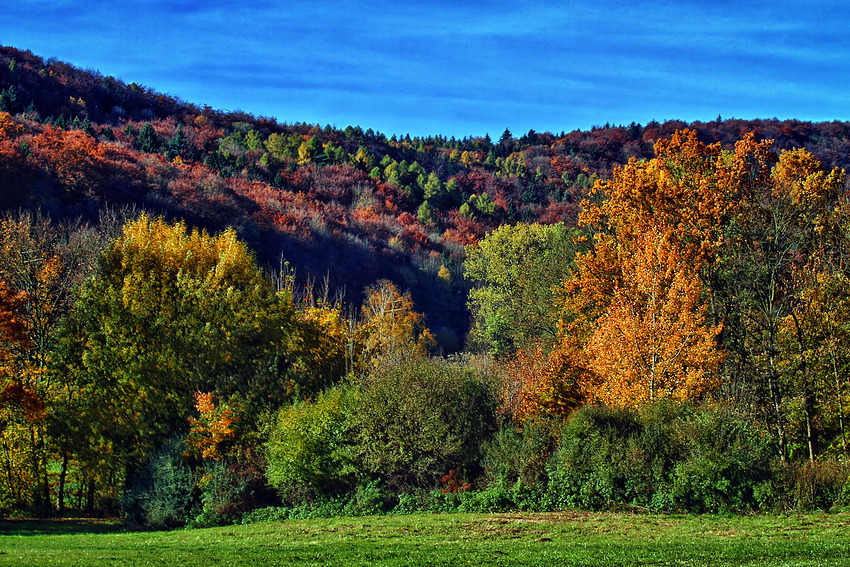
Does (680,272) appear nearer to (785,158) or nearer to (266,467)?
(785,158)

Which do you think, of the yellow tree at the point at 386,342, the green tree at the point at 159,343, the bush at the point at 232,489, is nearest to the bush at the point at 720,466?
the yellow tree at the point at 386,342

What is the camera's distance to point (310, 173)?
359ft

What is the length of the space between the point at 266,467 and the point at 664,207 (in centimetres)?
1929

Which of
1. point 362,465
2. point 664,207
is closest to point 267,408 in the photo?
point 362,465

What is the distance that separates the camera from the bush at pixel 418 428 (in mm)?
22969

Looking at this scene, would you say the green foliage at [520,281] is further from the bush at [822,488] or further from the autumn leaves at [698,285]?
the bush at [822,488]

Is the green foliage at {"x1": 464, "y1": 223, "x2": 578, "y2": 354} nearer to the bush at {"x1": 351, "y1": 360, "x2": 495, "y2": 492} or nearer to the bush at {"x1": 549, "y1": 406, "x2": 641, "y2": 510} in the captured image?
the bush at {"x1": 351, "y1": 360, "x2": 495, "y2": 492}

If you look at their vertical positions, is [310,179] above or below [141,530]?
above

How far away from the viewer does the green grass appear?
13.2m

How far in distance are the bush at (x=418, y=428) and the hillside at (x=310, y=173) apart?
45.2 meters

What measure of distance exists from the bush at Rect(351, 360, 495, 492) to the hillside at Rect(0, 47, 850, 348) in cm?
4520

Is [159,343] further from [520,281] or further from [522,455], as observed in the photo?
[520,281]

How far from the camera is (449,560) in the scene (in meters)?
13.4

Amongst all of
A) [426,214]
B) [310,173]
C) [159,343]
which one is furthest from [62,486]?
[310,173]
